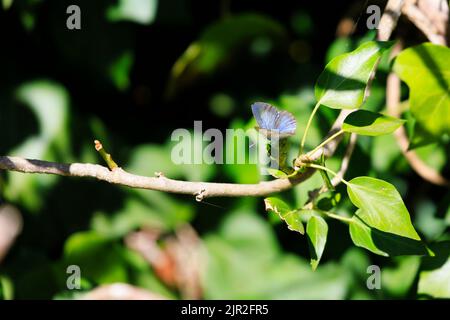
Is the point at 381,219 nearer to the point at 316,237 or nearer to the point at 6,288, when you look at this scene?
the point at 316,237

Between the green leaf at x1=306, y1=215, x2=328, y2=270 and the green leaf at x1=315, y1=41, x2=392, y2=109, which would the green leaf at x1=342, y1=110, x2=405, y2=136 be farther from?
the green leaf at x1=306, y1=215, x2=328, y2=270

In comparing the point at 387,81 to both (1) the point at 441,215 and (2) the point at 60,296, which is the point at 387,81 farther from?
(2) the point at 60,296

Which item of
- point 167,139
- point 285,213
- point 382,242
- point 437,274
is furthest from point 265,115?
point 167,139

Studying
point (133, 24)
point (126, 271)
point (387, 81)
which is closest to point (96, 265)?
point (126, 271)

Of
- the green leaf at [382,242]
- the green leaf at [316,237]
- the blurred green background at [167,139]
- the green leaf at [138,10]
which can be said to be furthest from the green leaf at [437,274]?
the green leaf at [138,10]
